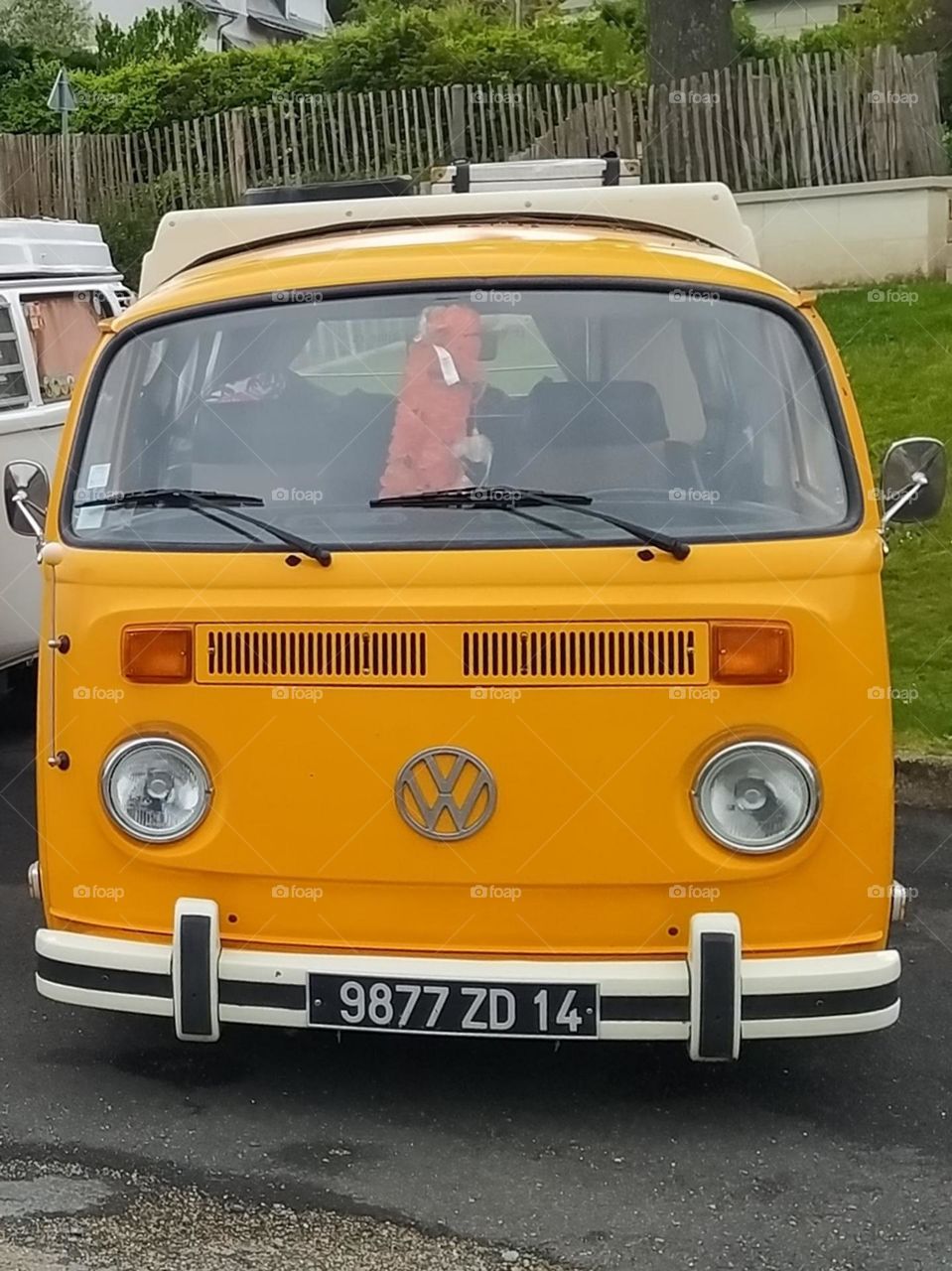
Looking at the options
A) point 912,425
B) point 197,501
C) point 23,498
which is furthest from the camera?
point 912,425

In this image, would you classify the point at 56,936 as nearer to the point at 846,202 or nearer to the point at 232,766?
the point at 232,766

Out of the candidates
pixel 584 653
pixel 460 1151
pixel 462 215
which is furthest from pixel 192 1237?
pixel 462 215

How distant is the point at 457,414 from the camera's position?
4648 millimetres

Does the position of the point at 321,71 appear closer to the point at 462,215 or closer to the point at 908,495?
the point at 462,215

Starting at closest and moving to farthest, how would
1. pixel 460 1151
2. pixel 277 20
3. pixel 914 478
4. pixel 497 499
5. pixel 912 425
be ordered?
pixel 460 1151 < pixel 497 499 < pixel 914 478 < pixel 912 425 < pixel 277 20

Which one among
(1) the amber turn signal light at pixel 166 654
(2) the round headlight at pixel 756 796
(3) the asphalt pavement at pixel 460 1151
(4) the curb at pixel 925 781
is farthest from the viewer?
(4) the curb at pixel 925 781

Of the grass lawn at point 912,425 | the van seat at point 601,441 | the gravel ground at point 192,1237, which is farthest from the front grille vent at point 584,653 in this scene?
the grass lawn at point 912,425

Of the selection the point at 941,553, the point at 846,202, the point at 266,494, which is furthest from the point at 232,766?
the point at 846,202

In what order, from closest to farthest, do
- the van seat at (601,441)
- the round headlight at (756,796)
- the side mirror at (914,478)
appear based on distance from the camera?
the round headlight at (756,796) → the van seat at (601,441) → the side mirror at (914,478)

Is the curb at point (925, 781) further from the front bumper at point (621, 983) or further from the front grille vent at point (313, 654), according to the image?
the front grille vent at point (313, 654)

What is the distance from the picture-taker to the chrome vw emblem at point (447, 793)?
4.22 m

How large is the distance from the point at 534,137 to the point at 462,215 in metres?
13.2

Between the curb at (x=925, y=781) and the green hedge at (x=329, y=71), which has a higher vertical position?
the green hedge at (x=329, y=71)

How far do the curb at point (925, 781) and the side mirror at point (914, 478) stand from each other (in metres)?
→ 2.58
